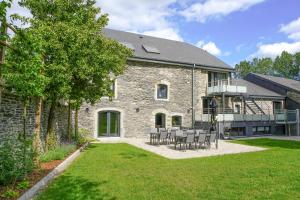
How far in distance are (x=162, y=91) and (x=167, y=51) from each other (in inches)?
156

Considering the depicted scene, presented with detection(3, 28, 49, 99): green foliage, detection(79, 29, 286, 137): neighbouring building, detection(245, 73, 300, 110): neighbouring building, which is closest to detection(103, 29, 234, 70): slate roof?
detection(79, 29, 286, 137): neighbouring building

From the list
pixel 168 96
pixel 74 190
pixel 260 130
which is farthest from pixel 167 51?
pixel 74 190

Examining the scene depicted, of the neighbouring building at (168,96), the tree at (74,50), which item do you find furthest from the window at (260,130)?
the tree at (74,50)

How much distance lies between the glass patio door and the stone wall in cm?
45

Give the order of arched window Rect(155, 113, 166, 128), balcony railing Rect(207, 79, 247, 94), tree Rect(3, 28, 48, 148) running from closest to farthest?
tree Rect(3, 28, 48, 148) < arched window Rect(155, 113, 166, 128) < balcony railing Rect(207, 79, 247, 94)

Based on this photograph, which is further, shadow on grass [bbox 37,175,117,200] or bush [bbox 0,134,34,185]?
bush [bbox 0,134,34,185]

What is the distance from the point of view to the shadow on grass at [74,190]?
19.2ft

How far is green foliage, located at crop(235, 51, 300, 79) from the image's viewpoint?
198ft

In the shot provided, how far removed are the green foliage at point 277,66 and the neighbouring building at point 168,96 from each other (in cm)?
3835

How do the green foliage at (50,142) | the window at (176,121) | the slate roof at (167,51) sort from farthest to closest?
the window at (176,121) → the slate roof at (167,51) → the green foliage at (50,142)

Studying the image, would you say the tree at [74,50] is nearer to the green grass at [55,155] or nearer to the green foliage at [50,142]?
the green foliage at [50,142]

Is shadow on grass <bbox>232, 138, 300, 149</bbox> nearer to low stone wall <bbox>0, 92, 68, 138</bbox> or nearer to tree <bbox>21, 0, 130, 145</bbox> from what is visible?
tree <bbox>21, 0, 130, 145</bbox>

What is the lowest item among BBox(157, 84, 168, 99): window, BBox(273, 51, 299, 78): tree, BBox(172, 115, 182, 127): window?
BBox(172, 115, 182, 127): window

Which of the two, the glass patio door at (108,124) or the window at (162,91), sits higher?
the window at (162,91)
